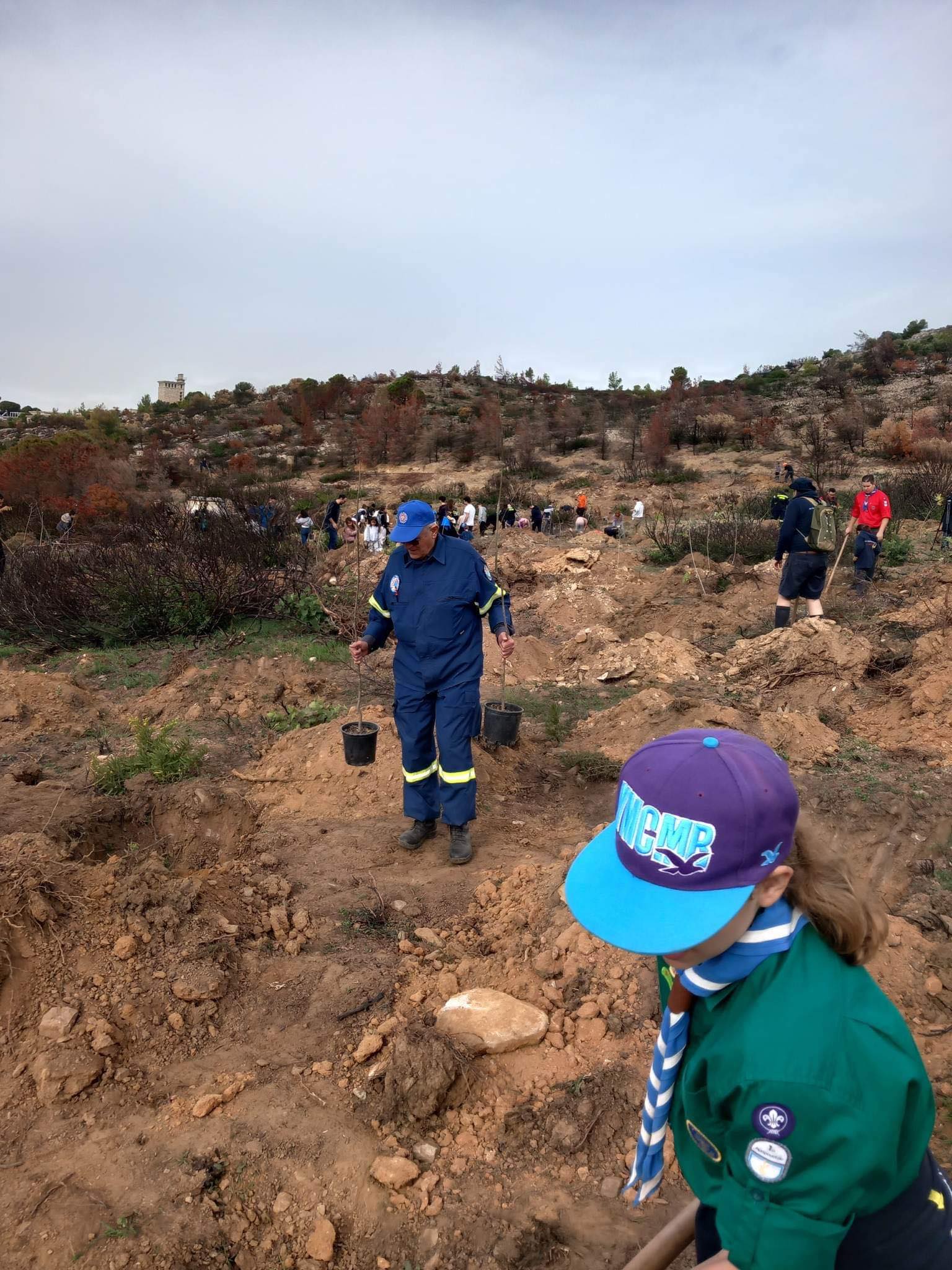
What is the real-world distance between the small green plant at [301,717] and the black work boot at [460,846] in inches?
92.7

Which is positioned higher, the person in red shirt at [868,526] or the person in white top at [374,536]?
the person in red shirt at [868,526]

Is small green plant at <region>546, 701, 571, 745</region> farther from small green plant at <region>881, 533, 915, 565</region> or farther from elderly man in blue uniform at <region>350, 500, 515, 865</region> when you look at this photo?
small green plant at <region>881, 533, 915, 565</region>

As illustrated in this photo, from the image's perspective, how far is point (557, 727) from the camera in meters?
6.34

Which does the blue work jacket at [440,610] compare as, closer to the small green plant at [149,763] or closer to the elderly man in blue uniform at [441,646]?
the elderly man in blue uniform at [441,646]

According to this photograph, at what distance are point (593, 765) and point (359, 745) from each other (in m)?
1.78

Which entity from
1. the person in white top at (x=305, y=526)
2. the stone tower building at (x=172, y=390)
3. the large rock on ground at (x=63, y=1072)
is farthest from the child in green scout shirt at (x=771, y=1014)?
the stone tower building at (x=172, y=390)

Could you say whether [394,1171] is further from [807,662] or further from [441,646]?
[807,662]

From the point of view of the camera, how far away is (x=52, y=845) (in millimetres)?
3682

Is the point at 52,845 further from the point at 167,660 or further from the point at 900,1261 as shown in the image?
the point at 167,660

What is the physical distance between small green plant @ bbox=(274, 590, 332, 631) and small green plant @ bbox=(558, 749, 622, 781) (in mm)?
4454

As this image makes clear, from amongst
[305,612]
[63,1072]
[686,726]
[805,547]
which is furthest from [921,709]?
[305,612]

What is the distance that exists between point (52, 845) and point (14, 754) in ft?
8.69

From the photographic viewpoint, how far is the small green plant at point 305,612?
9266mm

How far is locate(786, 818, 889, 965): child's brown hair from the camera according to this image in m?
1.14
